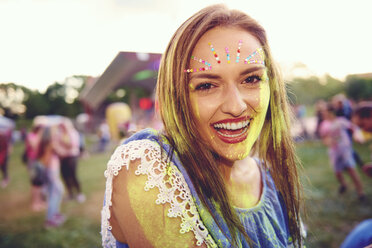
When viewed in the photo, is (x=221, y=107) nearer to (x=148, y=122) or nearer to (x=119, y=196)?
(x=119, y=196)

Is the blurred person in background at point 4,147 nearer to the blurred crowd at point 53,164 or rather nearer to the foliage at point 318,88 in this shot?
the blurred crowd at point 53,164

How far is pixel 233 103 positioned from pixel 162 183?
0.44 meters

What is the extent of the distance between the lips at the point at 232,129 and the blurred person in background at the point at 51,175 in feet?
15.2

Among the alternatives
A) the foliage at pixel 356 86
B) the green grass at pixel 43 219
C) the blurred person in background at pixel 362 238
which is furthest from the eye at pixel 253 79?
the foliage at pixel 356 86

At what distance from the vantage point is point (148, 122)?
286 inches

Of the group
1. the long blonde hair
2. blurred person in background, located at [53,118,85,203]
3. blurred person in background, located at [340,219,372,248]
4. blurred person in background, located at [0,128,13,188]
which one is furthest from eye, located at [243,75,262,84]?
blurred person in background, located at [0,128,13,188]

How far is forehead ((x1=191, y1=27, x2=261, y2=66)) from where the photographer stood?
3.34 ft

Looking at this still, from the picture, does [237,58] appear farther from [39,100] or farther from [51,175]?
[39,100]

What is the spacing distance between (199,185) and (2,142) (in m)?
9.20

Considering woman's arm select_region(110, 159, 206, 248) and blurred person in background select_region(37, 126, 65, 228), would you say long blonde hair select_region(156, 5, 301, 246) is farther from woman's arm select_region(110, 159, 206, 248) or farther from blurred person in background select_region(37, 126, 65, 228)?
blurred person in background select_region(37, 126, 65, 228)

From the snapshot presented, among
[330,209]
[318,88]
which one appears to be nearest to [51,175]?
[330,209]

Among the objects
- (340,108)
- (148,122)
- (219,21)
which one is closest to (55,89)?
(148,122)

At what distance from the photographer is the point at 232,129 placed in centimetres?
105

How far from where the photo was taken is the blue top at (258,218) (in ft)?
3.05
